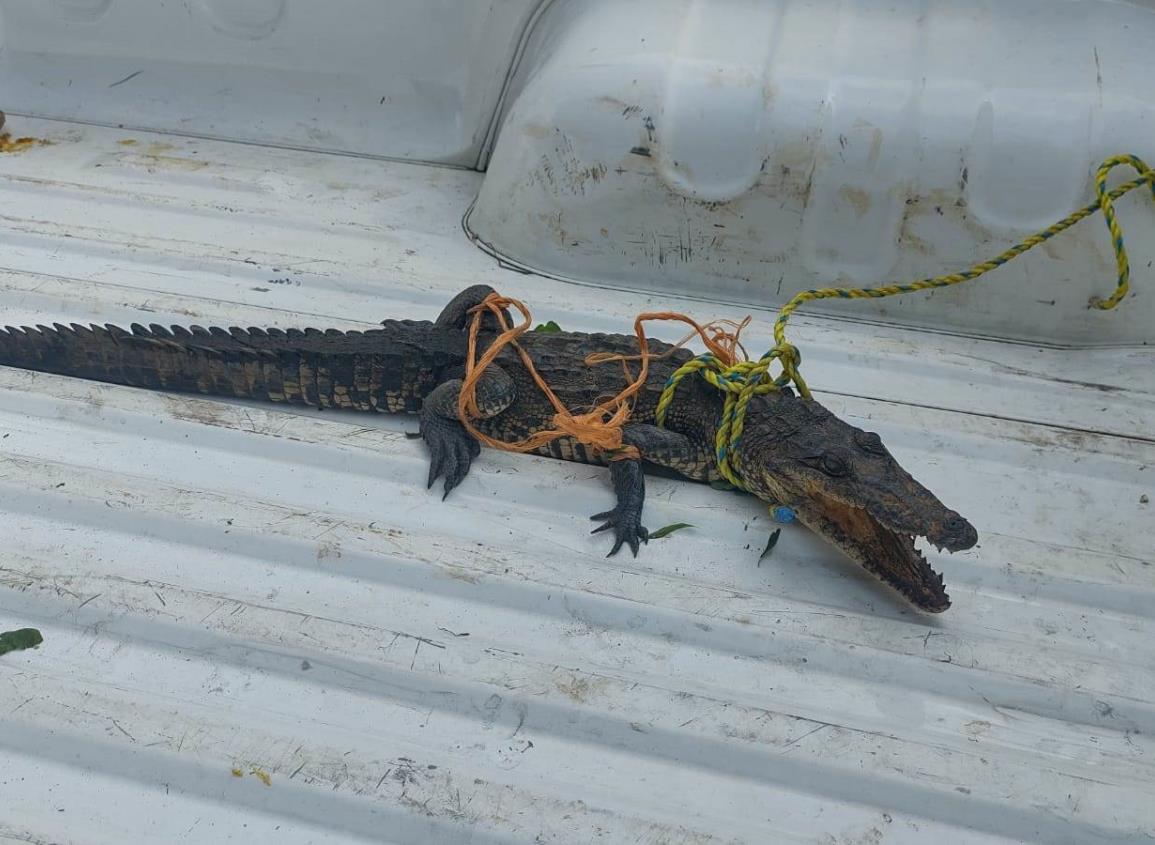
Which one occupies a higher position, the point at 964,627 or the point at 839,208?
the point at 839,208

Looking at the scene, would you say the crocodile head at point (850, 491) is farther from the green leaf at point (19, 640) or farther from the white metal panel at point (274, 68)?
the white metal panel at point (274, 68)

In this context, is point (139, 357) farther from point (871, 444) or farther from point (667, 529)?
point (871, 444)

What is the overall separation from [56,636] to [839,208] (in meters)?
2.39

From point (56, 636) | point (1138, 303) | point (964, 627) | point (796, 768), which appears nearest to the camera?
point (796, 768)

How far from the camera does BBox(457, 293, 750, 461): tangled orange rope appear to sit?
2.42 meters

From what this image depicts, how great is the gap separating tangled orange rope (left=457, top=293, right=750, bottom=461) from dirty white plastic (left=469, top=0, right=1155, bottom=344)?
529 mm

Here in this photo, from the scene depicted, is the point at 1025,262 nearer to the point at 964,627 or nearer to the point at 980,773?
the point at 964,627

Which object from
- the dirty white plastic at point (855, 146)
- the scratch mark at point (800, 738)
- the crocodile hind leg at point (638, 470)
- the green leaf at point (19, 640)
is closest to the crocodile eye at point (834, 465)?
the crocodile hind leg at point (638, 470)

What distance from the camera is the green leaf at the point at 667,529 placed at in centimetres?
226

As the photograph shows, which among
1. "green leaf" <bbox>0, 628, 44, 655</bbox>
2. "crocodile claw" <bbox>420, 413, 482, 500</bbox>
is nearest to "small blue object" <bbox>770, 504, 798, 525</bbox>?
"crocodile claw" <bbox>420, 413, 482, 500</bbox>

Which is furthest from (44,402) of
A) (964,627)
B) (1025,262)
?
(1025,262)

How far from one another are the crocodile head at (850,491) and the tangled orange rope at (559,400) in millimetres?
273

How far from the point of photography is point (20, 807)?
1.57 meters

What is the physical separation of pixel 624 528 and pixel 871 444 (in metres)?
0.63
